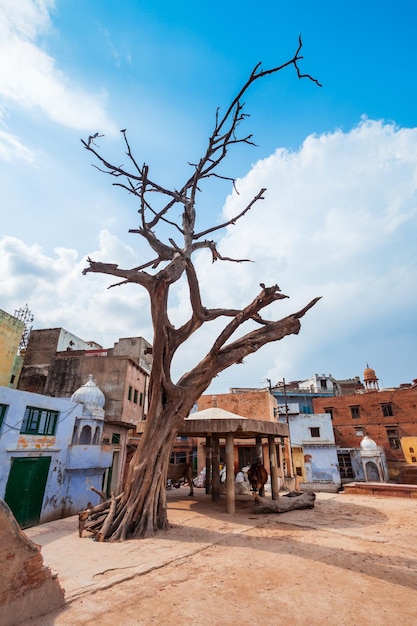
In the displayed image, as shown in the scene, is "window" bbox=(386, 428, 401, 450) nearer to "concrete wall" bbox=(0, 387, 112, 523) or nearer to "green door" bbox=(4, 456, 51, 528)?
"concrete wall" bbox=(0, 387, 112, 523)

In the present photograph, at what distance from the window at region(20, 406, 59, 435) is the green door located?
110 centimetres

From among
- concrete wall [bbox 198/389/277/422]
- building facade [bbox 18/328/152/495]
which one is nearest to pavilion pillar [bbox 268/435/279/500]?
building facade [bbox 18/328/152/495]

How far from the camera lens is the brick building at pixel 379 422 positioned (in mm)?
37156

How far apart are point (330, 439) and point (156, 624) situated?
36452 millimetres

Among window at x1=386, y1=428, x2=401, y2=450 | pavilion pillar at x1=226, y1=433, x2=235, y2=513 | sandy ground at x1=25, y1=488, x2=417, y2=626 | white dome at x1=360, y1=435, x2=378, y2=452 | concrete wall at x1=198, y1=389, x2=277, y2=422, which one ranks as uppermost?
concrete wall at x1=198, y1=389, x2=277, y2=422

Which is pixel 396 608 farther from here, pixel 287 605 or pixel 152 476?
pixel 152 476

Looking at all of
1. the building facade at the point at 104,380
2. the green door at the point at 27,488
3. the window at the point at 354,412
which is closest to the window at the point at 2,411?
the green door at the point at 27,488

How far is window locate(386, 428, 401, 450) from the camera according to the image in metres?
38.2

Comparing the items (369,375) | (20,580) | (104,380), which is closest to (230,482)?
(20,580)

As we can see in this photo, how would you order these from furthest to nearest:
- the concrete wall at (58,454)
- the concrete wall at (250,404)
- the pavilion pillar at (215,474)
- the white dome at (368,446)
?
1. the white dome at (368,446)
2. the concrete wall at (250,404)
3. the pavilion pillar at (215,474)
4. the concrete wall at (58,454)

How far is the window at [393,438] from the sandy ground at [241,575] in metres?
34.4

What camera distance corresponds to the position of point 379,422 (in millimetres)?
39375

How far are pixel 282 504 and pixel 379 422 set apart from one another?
33985 mm

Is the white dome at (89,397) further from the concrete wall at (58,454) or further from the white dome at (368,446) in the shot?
the white dome at (368,446)
